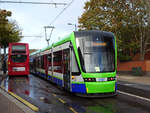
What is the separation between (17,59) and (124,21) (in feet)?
46.9

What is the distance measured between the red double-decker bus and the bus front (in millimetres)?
13145

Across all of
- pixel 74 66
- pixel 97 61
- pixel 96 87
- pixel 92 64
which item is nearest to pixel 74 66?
pixel 74 66

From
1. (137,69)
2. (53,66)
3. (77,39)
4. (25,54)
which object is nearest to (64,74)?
(77,39)

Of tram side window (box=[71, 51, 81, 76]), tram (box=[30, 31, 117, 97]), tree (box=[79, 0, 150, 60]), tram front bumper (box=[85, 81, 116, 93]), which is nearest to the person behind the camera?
tram front bumper (box=[85, 81, 116, 93])

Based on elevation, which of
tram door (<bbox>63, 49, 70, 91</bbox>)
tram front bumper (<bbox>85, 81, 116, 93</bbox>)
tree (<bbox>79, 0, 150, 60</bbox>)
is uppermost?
tree (<bbox>79, 0, 150, 60</bbox>)

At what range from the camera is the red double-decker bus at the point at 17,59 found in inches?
838

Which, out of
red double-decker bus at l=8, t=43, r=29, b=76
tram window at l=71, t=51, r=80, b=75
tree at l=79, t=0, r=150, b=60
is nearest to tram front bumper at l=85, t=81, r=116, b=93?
tram window at l=71, t=51, r=80, b=75

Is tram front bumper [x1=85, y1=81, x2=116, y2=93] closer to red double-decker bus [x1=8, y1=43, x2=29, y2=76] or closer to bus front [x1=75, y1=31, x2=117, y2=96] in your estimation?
bus front [x1=75, y1=31, x2=117, y2=96]

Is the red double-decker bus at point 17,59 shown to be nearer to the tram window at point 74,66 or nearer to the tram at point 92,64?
the tram at point 92,64

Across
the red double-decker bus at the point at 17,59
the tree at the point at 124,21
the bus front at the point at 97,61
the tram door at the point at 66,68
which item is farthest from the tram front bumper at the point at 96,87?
the tree at the point at 124,21

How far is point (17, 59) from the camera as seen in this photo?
21.5 meters

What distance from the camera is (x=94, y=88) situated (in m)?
8.98

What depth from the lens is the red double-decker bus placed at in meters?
21.3

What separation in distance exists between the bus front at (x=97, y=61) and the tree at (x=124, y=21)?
15.2 metres
